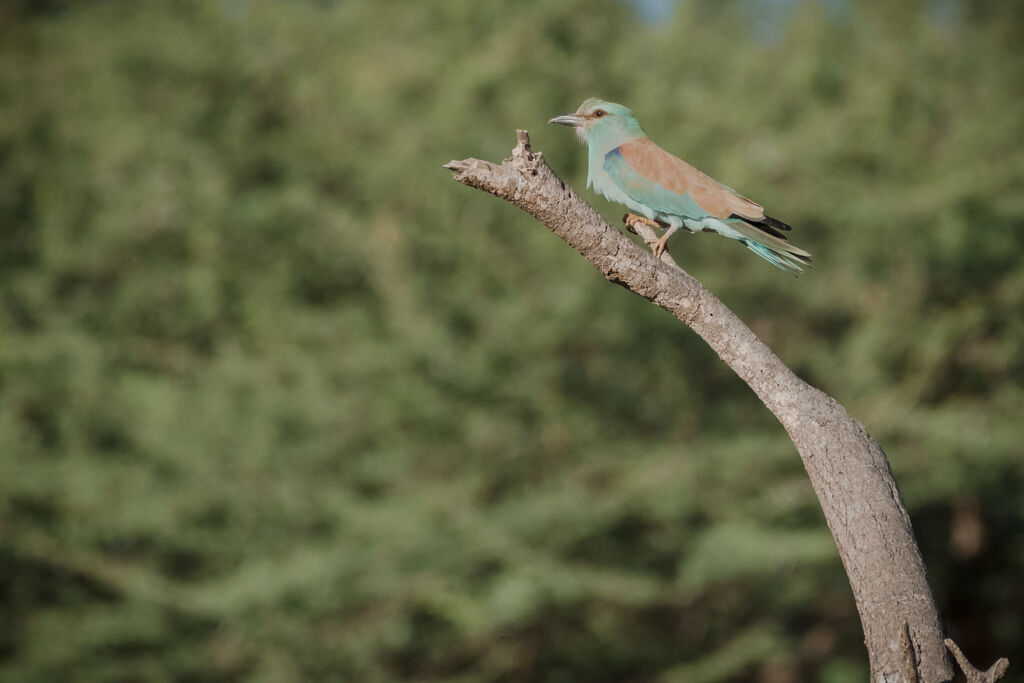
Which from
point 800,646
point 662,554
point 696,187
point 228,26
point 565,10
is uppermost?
point 228,26

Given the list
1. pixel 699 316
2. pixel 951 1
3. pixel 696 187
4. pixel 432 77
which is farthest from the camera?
pixel 951 1

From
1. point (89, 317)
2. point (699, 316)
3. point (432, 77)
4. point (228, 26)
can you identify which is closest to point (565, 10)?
point (432, 77)

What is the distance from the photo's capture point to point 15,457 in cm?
942

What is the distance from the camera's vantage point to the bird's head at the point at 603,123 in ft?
9.97

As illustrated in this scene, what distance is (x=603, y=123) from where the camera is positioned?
10.2ft

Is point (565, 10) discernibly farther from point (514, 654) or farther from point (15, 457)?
point (15, 457)

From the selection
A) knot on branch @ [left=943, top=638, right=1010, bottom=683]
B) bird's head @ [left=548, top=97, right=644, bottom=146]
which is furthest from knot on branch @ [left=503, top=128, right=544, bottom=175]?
knot on branch @ [left=943, top=638, right=1010, bottom=683]

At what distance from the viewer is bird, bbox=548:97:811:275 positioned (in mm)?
2375

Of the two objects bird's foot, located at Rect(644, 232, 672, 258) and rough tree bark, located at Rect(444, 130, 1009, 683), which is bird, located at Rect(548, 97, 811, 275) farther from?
rough tree bark, located at Rect(444, 130, 1009, 683)

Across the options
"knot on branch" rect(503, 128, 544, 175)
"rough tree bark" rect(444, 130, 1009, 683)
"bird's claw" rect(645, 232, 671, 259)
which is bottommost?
"rough tree bark" rect(444, 130, 1009, 683)

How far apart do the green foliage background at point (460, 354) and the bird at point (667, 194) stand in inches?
195

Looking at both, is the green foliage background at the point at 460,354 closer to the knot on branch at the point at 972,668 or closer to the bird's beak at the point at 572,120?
the bird's beak at the point at 572,120

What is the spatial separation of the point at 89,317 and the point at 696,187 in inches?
363

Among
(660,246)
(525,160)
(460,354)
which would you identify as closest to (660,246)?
(660,246)
